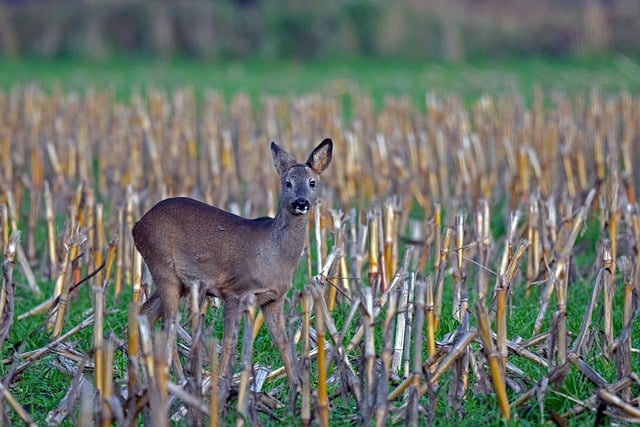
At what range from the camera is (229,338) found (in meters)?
5.73

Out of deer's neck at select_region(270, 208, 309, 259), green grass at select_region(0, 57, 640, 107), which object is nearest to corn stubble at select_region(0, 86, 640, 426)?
deer's neck at select_region(270, 208, 309, 259)

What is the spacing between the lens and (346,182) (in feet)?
35.4

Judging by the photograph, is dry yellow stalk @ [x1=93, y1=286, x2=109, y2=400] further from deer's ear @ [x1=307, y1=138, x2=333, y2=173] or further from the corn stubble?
deer's ear @ [x1=307, y1=138, x2=333, y2=173]

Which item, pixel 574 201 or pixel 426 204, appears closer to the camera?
pixel 574 201

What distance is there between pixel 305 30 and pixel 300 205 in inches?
913

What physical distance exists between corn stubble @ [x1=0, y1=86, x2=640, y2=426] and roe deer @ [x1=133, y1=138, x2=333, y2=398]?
257mm

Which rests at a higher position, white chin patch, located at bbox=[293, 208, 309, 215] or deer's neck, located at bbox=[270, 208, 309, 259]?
white chin patch, located at bbox=[293, 208, 309, 215]

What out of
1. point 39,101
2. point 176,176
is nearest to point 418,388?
point 176,176

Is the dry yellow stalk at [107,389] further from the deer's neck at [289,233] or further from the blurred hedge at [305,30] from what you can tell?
the blurred hedge at [305,30]

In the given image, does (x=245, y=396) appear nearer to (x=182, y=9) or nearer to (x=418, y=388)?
(x=418, y=388)

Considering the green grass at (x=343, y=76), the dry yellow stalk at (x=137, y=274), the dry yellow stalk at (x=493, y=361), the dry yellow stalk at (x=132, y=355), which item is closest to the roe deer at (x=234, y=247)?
the dry yellow stalk at (x=137, y=274)

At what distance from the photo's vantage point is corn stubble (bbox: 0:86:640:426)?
5160 mm

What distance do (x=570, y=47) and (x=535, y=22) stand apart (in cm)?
147

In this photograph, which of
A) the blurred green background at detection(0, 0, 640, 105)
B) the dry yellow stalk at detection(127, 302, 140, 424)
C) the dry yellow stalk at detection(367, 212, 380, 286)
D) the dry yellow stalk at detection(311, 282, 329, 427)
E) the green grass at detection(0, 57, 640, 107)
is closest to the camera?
the dry yellow stalk at detection(127, 302, 140, 424)
